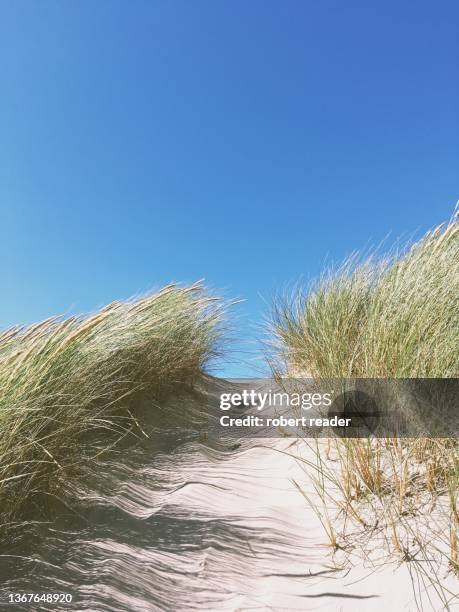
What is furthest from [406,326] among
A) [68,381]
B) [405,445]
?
[68,381]

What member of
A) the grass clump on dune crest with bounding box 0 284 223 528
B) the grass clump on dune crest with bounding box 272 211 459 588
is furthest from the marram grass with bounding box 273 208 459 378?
the grass clump on dune crest with bounding box 0 284 223 528

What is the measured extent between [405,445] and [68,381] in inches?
60.7

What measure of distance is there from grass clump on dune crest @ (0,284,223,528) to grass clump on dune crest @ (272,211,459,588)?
3.52 ft

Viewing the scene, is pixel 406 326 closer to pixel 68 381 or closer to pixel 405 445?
pixel 405 445

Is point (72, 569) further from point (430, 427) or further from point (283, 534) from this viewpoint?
point (430, 427)

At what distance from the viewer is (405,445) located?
2.07 m

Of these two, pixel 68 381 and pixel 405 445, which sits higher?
pixel 68 381

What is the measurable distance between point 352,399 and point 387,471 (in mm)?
424

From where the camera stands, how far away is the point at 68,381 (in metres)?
2.07

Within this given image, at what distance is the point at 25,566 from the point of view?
1567mm

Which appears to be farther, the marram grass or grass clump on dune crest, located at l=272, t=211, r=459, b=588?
the marram grass

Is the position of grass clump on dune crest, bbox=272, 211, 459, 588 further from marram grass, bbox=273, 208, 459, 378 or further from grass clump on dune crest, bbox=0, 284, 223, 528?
grass clump on dune crest, bbox=0, 284, 223, 528

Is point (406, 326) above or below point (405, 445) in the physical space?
above

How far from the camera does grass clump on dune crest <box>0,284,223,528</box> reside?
1685 millimetres
